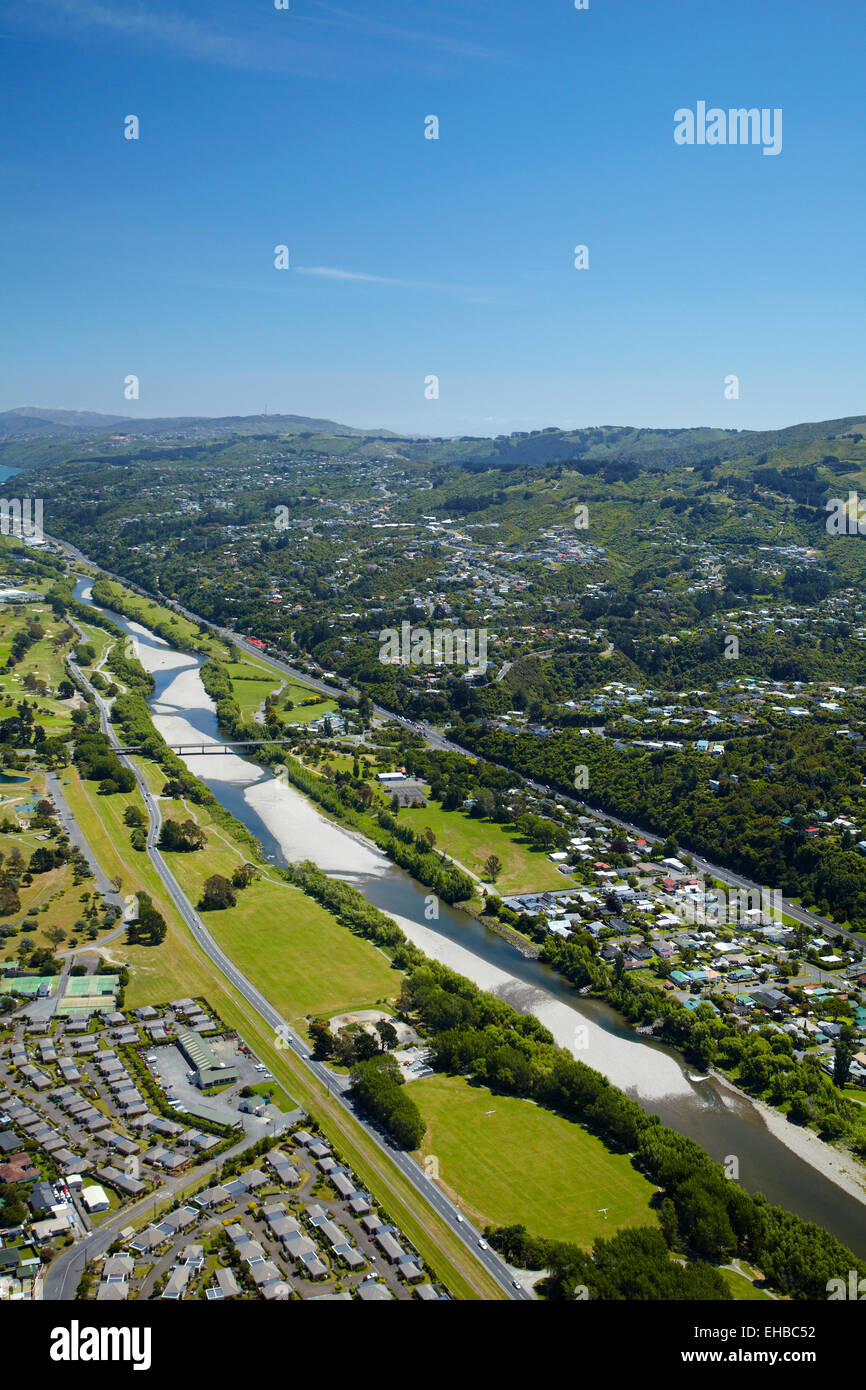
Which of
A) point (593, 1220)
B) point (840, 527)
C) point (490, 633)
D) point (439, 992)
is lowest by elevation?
point (593, 1220)

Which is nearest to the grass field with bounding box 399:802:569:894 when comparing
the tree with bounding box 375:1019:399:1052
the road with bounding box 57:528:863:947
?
the road with bounding box 57:528:863:947

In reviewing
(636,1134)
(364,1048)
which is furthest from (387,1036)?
(636,1134)

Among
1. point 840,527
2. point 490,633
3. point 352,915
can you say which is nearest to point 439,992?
point 352,915

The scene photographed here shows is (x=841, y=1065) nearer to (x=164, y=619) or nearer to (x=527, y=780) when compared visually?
(x=527, y=780)

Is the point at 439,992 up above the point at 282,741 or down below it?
below

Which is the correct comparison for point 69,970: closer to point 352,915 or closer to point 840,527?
point 352,915

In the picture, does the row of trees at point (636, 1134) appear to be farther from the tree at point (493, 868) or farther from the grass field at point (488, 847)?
the grass field at point (488, 847)

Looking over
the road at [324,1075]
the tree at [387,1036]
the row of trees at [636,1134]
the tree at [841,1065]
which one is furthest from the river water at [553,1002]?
the road at [324,1075]
